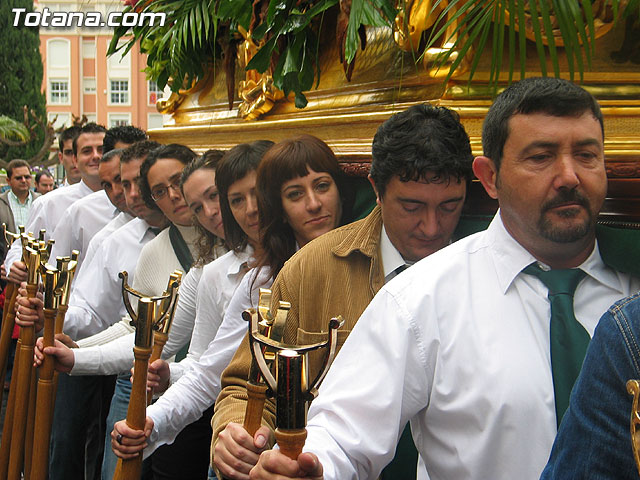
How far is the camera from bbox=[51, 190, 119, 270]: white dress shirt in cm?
520

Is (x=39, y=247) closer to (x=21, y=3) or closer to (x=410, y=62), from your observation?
(x=410, y=62)

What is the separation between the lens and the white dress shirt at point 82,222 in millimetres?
5195

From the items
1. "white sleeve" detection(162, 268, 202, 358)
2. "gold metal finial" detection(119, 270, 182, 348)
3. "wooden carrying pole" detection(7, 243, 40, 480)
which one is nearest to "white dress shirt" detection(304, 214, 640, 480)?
"gold metal finial" detection(119, 270, 182, 348)

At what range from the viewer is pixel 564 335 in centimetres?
170

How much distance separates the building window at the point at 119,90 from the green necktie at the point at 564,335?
4613 centimetres

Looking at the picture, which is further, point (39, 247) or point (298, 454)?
point (39, 247)

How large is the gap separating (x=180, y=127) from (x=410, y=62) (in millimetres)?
2161

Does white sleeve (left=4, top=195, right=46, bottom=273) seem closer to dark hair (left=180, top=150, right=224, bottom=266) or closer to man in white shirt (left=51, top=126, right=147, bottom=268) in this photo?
man in white shirt (left=51, top=126, right=147, bottom=268)

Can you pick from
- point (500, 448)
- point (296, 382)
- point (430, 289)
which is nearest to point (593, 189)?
point (430, 289)

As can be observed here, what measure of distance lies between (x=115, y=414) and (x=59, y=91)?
4568 centimetres

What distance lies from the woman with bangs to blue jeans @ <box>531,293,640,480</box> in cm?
149

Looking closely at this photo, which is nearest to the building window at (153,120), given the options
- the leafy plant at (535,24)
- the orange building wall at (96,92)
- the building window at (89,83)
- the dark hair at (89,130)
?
the orange building wall at (96,92)

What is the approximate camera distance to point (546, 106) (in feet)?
5.84

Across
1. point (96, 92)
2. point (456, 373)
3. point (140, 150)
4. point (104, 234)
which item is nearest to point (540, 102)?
point (456, 373)
